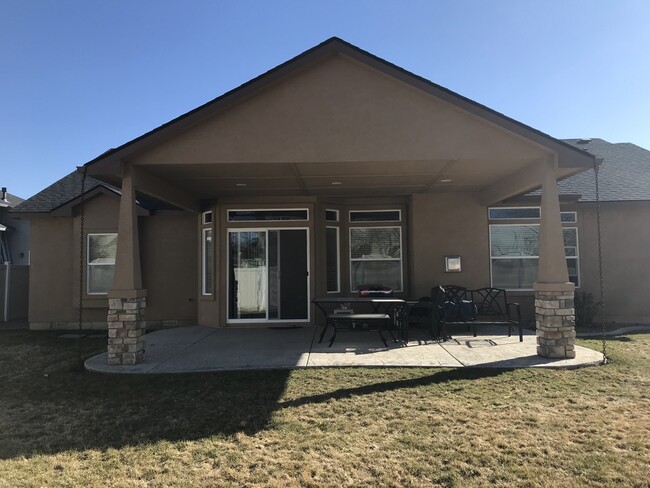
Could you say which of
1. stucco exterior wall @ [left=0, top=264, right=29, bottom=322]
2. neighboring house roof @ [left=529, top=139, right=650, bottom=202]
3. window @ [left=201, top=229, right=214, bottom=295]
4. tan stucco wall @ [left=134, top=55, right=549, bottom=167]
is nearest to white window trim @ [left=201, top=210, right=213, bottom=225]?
window @ [left=201, top=229, right=214, bottom=295]

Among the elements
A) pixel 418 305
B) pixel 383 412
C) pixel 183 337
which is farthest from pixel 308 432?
pixel 183 337

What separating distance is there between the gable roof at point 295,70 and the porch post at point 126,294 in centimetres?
36

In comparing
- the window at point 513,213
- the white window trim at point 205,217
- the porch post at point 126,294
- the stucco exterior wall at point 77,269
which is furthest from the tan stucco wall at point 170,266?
A: the window at point 513,213

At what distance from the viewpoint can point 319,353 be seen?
7270 millimetres

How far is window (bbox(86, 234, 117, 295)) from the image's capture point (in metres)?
11.3

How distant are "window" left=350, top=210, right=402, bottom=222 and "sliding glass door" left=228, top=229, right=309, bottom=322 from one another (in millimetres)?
1518

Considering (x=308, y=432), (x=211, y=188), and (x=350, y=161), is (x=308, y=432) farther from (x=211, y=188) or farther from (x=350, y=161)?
(x=211, y=188)

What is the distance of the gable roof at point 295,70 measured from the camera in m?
6.62

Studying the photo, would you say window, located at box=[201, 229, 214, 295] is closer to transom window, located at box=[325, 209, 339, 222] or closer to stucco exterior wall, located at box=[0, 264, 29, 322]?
transom window, located at box=[325, 209, 339, 222]

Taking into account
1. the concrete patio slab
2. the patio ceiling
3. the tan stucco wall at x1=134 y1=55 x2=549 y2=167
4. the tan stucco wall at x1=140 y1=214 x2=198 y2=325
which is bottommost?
the concrete patio slab

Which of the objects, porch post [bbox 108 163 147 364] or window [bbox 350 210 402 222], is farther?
window [bbox 350 210 402 222]

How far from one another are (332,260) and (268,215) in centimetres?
199

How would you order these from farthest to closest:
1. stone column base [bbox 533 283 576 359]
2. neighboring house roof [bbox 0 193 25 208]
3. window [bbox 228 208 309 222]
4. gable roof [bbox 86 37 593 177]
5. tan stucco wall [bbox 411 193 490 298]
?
1. neighboring house roof [bbox 0 193 25 208]
2. window [bbox 228 208 309 222]
3. tan stucco wall [bbox 411 193 490 298]
4. stone column base [bbox 533 283 576 359]
5. gable roof [bbox 86 37 593 177]

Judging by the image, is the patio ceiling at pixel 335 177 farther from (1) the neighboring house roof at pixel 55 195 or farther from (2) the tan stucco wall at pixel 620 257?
(1) the neighboring house roof at pixel 55 195
